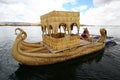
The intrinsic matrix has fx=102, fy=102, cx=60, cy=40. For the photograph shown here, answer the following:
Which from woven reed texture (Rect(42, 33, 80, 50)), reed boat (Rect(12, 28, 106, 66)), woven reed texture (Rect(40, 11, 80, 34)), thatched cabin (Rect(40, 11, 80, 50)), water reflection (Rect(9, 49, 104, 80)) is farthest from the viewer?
woven reed texture (Rect(42, 33, 80, 50))

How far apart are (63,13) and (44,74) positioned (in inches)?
262

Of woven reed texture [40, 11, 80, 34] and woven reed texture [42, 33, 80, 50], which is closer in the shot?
woven reed texture [40, 11, 80, 34]

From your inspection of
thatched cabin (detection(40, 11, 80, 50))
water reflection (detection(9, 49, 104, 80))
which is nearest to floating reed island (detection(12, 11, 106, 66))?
thatched cabin (detection(40, 11, 80, 50))

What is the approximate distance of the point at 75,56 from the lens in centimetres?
1295

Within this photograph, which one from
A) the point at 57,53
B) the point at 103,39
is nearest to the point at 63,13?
the point at 57,53

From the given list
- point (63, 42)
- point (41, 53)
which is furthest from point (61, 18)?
point (41, 53)

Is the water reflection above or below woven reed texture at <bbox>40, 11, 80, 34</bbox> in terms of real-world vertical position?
below

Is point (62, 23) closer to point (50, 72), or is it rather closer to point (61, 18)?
point (61, 18)

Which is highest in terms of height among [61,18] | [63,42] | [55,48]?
[61,18]

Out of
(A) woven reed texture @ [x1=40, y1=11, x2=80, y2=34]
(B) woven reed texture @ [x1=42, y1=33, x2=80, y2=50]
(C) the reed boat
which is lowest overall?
(C) the reed boat

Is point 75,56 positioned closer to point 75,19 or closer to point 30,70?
point 75,19

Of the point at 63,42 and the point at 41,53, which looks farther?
A: the point at 63,42

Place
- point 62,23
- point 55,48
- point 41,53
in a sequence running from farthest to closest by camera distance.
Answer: point 55,48 < point 62,23 < point 41,53

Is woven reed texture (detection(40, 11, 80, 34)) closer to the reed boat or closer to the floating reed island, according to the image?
the floating reed island
